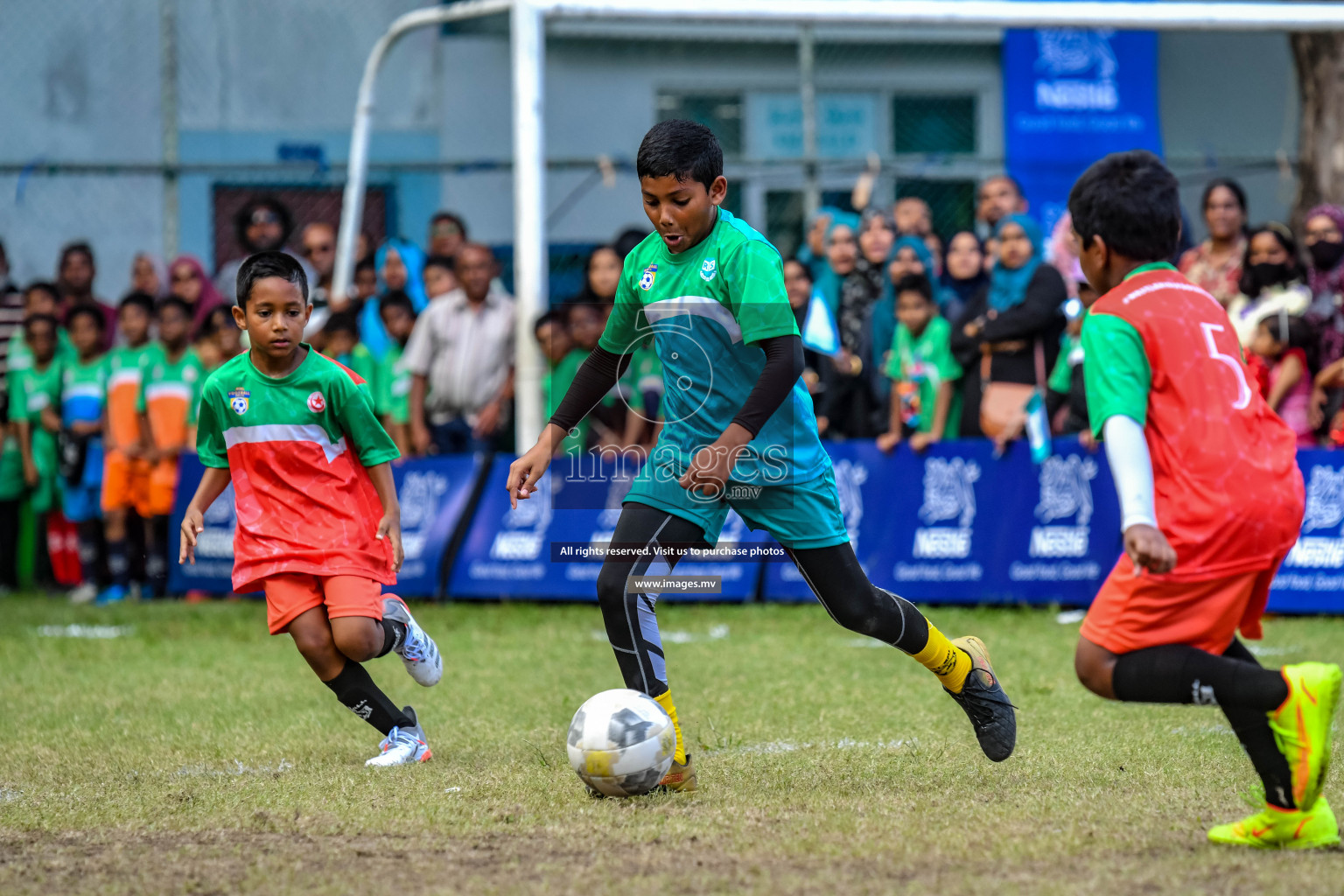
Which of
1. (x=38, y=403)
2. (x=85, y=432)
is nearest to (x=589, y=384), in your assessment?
(x=85, y=432)

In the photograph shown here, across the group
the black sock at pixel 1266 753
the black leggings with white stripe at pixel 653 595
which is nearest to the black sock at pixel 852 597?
the black leggings with white stripe at pixel 653 595

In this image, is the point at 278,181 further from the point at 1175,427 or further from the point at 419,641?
the point at 1175,427

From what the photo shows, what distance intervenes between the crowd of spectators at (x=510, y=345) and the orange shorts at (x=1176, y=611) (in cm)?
449

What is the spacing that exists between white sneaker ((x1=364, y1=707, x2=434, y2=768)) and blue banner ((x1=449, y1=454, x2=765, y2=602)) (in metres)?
4.47

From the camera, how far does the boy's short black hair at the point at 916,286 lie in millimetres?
9508

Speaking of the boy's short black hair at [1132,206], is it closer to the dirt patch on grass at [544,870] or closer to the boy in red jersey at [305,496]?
the dirt patch on grass at [544,870]

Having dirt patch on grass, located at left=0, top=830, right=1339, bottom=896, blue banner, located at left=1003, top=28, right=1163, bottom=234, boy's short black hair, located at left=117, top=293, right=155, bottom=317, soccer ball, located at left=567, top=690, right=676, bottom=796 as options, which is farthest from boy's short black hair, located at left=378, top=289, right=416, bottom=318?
dirt patch on grass, located at left=0, top=830, right=1339, bottom=896

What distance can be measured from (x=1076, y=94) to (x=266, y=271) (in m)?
10.6

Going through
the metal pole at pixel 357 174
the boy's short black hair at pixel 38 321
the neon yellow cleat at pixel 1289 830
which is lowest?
the neon yellow cleat at pixel 1289 830

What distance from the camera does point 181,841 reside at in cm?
397

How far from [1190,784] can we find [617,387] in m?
6.16

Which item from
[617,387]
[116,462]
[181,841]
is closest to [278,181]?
[116,462]

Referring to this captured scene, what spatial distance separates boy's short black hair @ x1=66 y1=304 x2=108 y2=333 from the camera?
11.3 meters

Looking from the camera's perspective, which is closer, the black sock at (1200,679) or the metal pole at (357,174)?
the black sock at (1200,679)
